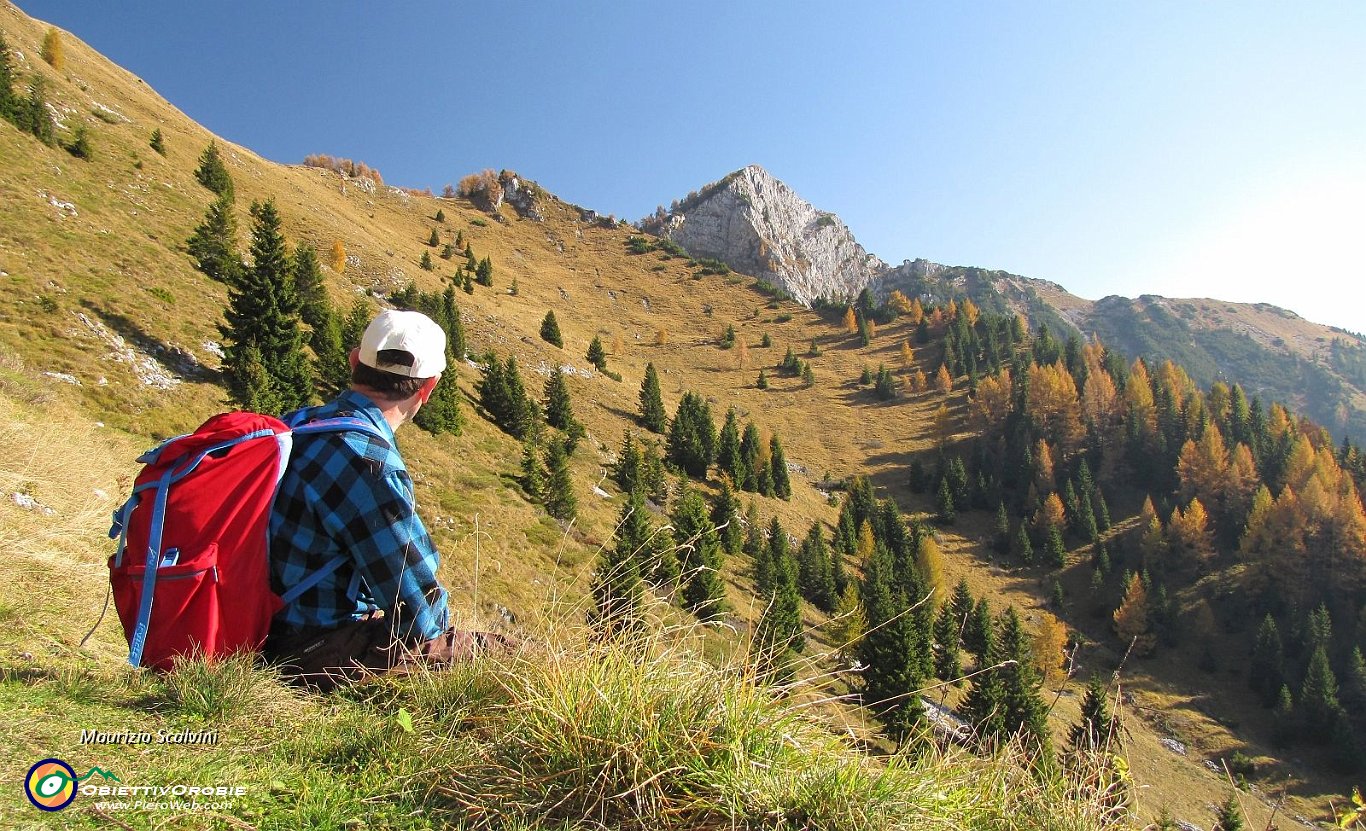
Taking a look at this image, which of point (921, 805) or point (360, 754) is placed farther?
point (360, 754)

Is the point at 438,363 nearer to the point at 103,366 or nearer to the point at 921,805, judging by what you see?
the point at 921,805

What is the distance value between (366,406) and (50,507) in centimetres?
673

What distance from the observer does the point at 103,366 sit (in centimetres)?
1727

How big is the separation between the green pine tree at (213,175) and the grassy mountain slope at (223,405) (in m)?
1.62

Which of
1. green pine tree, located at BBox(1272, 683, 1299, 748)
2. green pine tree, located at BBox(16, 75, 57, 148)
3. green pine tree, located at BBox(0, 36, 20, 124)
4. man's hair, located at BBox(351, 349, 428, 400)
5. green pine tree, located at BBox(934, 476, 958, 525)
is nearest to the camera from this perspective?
man's hair, located at BBox(351, 349, 428, 400)

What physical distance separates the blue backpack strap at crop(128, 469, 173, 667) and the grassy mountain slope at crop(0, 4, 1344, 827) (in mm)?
225

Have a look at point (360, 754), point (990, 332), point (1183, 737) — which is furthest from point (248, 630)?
point (990, 332)

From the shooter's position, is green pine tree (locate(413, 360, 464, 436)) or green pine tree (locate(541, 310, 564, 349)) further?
green pine tree (locate(541, 310, 564, 349))

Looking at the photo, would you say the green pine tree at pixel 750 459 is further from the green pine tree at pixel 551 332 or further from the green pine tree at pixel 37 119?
the green pine tree at pixel 37 119

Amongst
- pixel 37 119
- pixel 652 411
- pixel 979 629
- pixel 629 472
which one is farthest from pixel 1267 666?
pixel 37 119

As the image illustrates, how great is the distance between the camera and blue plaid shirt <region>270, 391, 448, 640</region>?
2.47 meters

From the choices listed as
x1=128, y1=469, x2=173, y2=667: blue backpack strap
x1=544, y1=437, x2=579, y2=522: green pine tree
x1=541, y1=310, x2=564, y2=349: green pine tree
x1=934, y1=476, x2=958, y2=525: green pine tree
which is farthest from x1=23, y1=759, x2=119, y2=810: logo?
x1=934, y1=476, x2=958, y2=525: green pine tree

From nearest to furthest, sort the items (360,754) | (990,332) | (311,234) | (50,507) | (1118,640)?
(360,754) < (50,507) < (311,234) < (1118,640) < (990,332)

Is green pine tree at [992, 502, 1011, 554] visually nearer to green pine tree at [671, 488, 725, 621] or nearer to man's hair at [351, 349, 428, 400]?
green pine tree at [671, 488, 725, 621]
